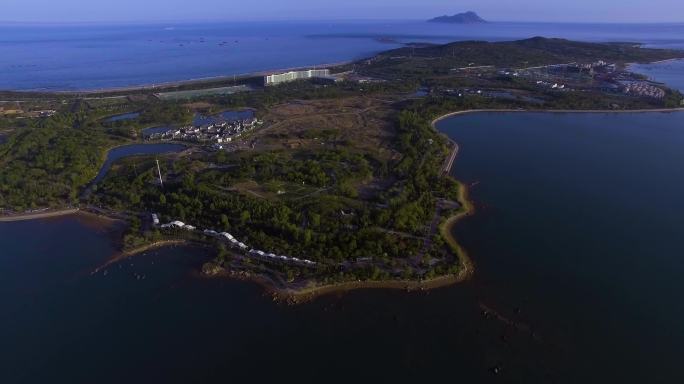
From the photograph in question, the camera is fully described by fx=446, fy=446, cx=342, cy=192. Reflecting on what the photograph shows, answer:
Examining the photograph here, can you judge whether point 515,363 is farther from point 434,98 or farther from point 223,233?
point 434,98

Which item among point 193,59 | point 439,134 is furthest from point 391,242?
point 193,59

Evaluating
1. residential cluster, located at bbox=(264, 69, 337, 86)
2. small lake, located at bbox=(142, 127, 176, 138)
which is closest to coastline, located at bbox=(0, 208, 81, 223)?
small lake, located at bbox=(142, 127, 176, 138)

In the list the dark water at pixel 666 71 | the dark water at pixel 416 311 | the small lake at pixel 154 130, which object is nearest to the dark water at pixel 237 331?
the dark water at pixel 416 311

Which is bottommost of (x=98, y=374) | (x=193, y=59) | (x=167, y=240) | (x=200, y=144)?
(x=98, y=374)

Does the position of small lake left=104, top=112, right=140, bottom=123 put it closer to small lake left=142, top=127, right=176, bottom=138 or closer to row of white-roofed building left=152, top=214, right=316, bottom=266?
small lake left=142, top=127, right=176, bottom=138

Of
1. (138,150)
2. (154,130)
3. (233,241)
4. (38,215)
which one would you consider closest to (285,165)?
(233,241)

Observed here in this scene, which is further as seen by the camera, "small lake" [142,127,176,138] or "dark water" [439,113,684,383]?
"small lake" [142,127,176,138]

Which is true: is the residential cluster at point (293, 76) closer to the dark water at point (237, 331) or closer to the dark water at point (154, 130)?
the dark water at point (154, 130)
